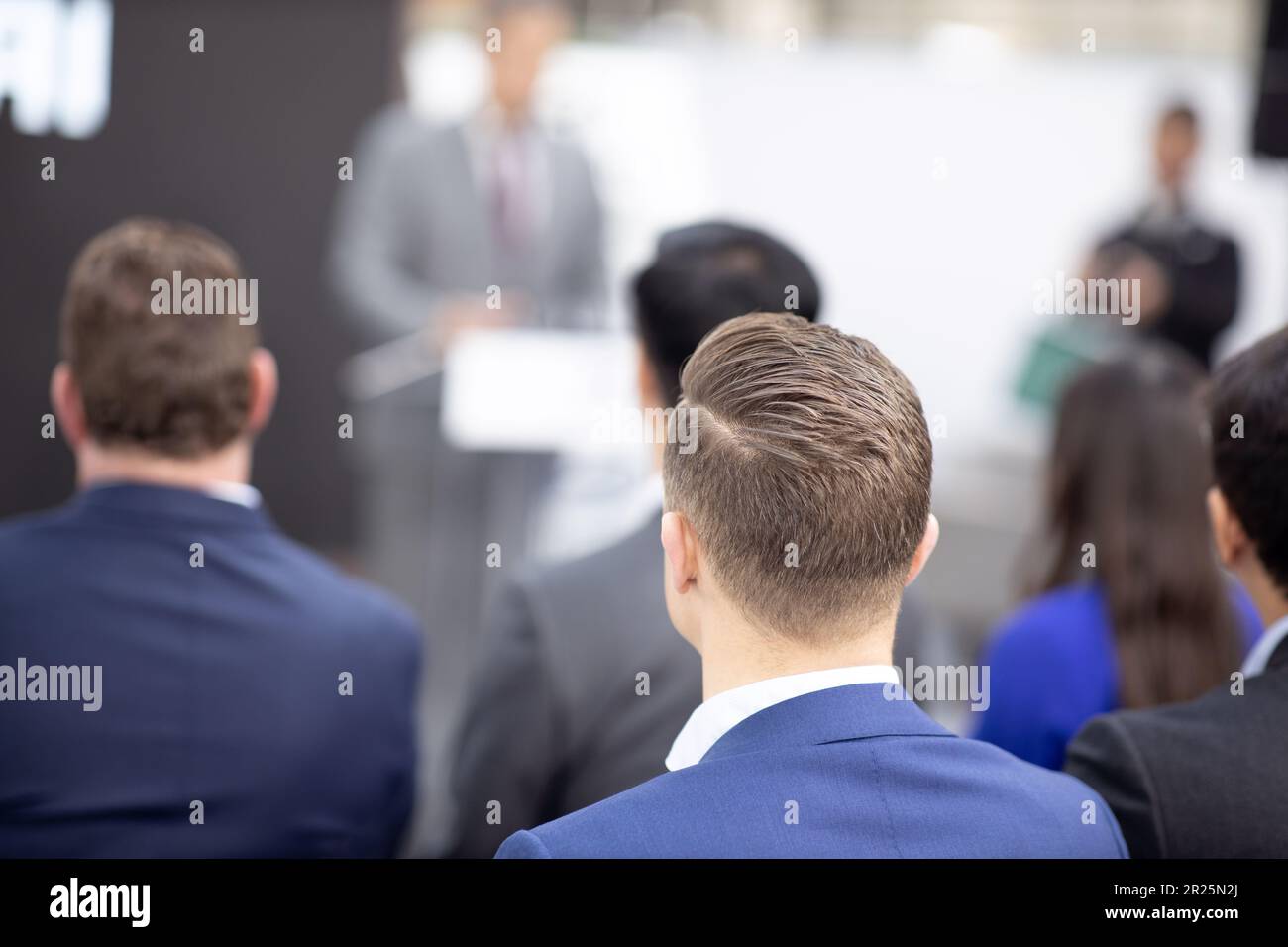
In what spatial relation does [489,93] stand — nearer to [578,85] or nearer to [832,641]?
[578,85]

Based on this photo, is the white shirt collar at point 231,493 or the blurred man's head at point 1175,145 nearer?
the white shirt collar at point 231,493

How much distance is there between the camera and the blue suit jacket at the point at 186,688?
135 cm

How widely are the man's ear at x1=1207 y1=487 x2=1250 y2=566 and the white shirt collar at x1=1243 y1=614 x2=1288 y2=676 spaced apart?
78 mm

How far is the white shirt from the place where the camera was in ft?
3.21

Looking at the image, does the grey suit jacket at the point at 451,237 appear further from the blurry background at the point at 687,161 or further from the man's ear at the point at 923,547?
the man's ear at the point at 923,547

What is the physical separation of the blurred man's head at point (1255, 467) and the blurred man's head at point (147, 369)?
3.66ft

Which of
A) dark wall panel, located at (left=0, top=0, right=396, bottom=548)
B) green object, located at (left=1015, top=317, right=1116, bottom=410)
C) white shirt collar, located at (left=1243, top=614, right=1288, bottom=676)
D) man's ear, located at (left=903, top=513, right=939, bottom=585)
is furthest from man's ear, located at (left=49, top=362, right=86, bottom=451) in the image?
dark wall panel, located at (left=0, top=0, right=396, bottom=548)

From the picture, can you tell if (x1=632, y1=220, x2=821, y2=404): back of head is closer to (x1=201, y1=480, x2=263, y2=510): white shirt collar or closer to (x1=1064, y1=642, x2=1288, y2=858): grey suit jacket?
(x1=201, y1=480, x2=263, y2=510): white shirt collar

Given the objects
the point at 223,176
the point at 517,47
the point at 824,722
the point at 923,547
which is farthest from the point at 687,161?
the point at 824,722

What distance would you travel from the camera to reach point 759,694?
0.98 meters

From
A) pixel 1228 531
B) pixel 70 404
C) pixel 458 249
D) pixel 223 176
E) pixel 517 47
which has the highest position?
pixel 517 47

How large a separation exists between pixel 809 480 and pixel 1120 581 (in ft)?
3.39

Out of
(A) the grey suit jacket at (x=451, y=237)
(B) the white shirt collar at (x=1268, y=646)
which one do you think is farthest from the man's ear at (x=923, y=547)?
(A) the grey suit jacket at (x=451, y=237)

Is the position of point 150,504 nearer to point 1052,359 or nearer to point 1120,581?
point 1120,581
